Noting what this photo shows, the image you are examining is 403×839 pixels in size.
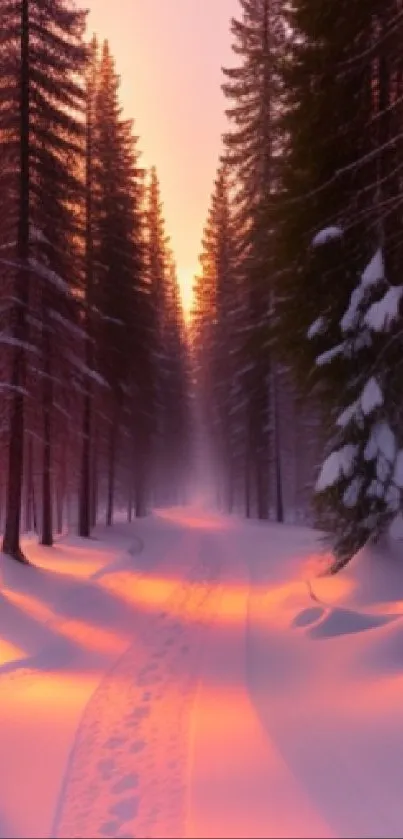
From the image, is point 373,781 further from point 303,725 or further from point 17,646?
point 17,646

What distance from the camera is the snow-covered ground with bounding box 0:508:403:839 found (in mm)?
4902

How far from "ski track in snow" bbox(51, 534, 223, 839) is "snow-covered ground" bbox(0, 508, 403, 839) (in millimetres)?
18

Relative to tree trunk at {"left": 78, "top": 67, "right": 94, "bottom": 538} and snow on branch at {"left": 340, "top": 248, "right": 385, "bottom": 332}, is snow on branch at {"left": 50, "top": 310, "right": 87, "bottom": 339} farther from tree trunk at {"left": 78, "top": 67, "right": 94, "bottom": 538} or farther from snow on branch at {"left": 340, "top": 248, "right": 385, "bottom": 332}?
snow on branch at {"left": 340, "top": 248, "right": 385, "bottom": 332}

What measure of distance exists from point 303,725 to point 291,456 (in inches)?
1784

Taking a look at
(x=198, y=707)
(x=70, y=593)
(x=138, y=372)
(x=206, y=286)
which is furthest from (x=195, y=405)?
(x=198, y=707)

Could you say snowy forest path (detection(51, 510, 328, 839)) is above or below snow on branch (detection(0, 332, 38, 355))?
below

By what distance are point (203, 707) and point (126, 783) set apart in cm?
197

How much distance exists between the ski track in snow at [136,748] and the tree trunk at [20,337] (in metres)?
6.03

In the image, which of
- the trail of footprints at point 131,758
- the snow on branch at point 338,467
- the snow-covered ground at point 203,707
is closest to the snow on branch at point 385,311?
the snow on branch at point 338,467

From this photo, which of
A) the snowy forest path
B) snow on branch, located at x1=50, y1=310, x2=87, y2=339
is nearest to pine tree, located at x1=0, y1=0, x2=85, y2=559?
snow on branch, located at x1=50, y1=310, x2=87, y2=339

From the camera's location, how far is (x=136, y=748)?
6039 millimetres

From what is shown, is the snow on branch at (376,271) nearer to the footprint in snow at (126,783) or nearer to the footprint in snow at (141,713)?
the footprint in snow at (141,713)

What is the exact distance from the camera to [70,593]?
14.0m

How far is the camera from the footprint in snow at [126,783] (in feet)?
17.2
